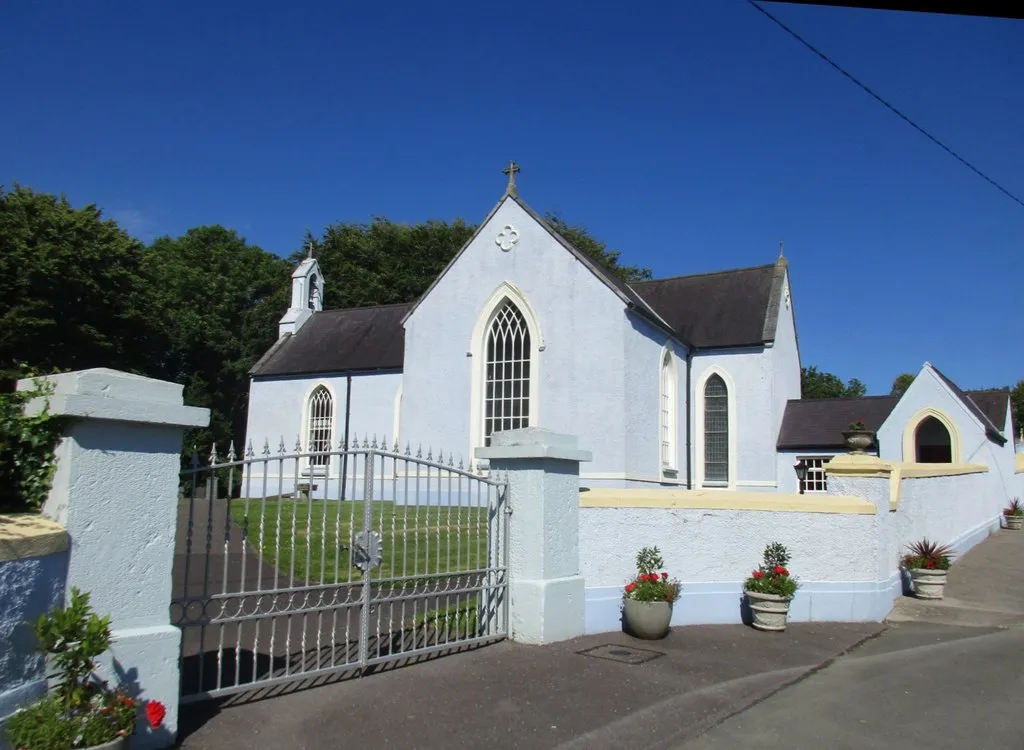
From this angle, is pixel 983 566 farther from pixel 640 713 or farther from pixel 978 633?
pixel 640 713

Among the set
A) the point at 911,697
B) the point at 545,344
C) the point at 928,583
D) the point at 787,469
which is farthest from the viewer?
the point at 787,469

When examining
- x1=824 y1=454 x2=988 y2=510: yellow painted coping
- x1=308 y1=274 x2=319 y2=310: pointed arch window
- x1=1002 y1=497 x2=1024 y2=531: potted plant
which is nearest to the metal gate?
x1=824 y1=454 x2=988 y2=510: yellow painted coping

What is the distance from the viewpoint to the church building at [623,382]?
68.3ft

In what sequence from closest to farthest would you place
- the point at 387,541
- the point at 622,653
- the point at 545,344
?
1. the point at 622,653
2. the point at 387,541
3. the point at 545,344

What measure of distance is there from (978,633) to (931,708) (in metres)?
4.02

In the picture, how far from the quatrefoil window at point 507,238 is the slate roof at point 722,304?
238 inches

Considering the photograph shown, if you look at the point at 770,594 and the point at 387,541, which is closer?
the point at 770,594

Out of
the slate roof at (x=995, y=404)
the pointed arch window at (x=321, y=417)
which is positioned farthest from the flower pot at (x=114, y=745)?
the slate roof at (x=995, y=404)

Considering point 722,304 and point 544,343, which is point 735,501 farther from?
point 722,304

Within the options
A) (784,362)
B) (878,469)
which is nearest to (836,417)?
(784,362)

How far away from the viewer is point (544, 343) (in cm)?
2156

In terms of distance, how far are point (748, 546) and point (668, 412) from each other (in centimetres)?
1283

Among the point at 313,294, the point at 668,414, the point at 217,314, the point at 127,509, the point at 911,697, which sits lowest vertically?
the point at 911,697

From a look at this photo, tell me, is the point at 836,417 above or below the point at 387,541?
above
